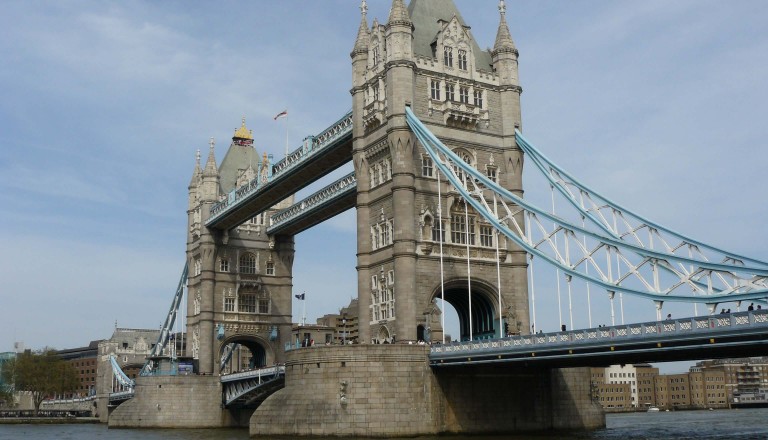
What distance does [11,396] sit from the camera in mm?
141625

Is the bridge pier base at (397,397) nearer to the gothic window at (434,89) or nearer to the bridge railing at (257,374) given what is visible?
the bridge railing at (257,374)

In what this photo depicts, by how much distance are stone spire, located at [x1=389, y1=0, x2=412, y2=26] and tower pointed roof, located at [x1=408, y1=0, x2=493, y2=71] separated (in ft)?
5.21

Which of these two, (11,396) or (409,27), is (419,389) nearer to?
(409,27)

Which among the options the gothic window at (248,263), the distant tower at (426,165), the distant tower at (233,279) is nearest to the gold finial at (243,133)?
the distant tower at (233,279)

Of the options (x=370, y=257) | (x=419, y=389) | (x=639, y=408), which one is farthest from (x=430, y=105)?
(x=639, y=408)

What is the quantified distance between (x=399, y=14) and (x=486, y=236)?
15.0m

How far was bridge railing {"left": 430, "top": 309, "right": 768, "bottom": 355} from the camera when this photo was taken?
33188 millimetres

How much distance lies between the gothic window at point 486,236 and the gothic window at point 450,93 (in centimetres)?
841

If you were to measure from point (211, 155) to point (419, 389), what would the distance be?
48.2m

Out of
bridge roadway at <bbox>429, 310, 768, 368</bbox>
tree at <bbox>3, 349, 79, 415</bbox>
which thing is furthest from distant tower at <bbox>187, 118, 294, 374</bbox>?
tree at <bbox>3, 349, 79, 415</bbox>

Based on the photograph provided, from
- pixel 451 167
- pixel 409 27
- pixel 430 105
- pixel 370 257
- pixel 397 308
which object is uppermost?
pixel 409 27

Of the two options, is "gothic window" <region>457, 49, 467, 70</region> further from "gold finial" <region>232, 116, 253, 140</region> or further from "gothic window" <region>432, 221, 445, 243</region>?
"gold finial" <region>232, 116, 253, 140</region>

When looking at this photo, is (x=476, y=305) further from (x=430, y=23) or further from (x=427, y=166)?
(x=430, y=23)

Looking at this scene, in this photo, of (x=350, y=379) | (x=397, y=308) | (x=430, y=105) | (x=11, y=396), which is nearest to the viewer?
(x=350, y=379)
